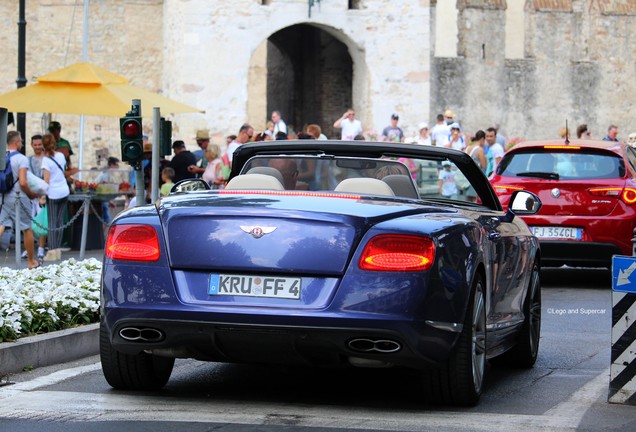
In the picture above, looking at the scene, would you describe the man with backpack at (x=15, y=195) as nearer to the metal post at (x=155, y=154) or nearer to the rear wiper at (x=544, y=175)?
the metal post at (x=155, y=154)

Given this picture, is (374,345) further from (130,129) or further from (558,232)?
(558,232)

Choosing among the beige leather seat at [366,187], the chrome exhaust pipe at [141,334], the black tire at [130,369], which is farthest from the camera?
the beige leather seat at [366,187]

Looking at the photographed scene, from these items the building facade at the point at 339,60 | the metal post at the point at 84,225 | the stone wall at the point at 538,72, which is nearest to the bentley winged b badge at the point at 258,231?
the metal post at the point at 84,225

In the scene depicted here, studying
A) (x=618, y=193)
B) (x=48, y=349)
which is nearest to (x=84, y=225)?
(x=618, y=193)

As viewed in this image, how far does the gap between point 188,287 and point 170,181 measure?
52.7 ft

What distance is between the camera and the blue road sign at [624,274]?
8.26 metres

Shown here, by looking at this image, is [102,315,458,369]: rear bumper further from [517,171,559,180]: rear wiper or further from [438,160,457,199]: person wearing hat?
[517,171,559,180]: rear wiper

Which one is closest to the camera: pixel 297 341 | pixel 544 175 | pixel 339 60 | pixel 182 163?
pixel 297 341

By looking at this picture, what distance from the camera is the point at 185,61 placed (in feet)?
121

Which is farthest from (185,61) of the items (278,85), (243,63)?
(278,85)

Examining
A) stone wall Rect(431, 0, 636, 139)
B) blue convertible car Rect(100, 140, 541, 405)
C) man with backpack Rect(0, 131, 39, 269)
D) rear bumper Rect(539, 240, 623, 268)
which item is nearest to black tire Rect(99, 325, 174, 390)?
blue convertible car Rect(100, 140, 541, 405)

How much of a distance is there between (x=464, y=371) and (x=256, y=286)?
118cm

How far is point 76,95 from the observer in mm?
23750

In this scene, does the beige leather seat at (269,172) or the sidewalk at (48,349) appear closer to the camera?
the beige leather seat at (269,172)
